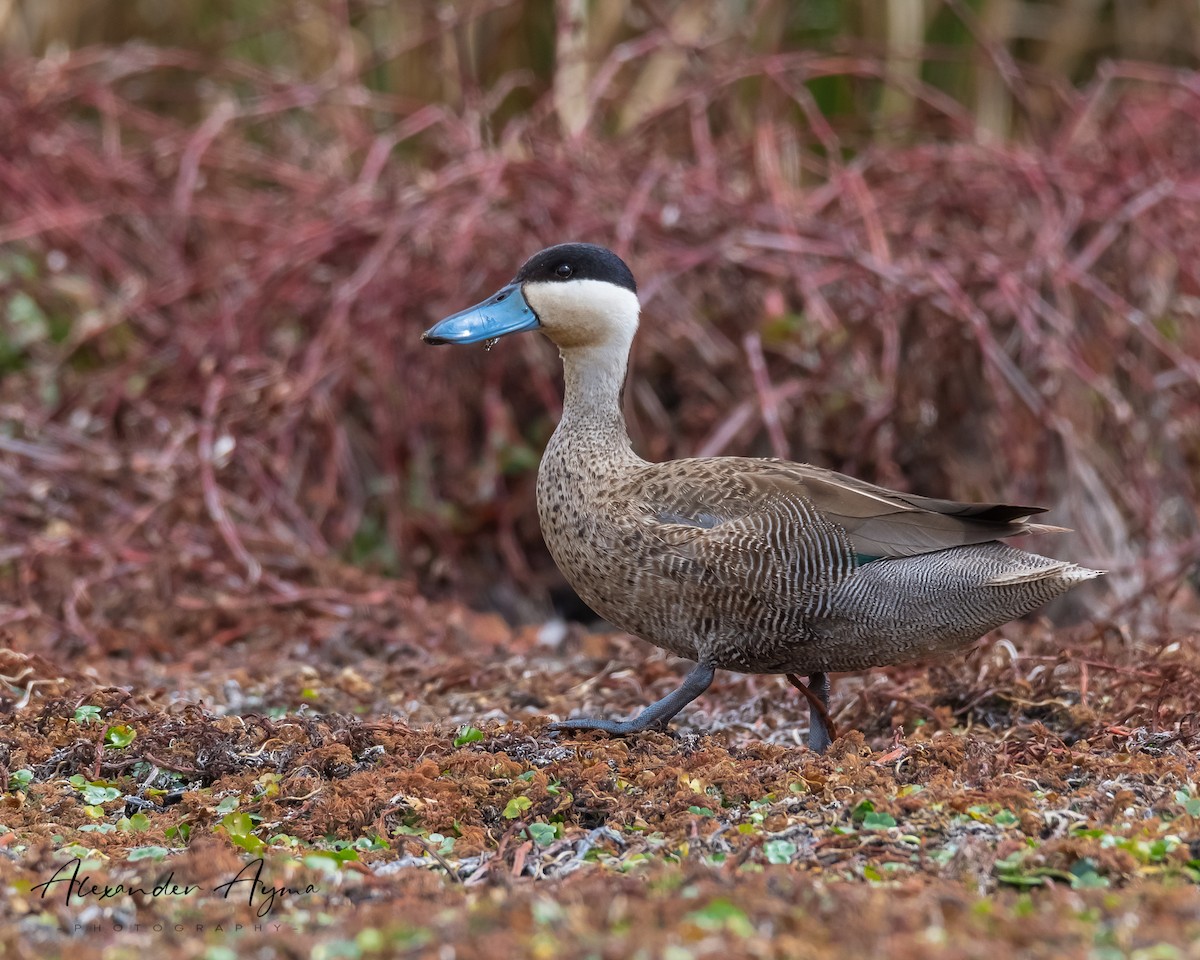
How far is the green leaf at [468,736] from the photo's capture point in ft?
12.5

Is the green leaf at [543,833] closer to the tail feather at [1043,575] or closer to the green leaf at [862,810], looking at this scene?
the green leaf at [862,810]

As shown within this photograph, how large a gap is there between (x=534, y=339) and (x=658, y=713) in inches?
112

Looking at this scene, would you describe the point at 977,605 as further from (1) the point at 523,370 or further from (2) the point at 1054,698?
(1) the point at 523,370

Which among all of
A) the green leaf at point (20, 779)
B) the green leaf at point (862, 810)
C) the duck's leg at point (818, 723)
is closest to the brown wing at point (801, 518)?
the duck's leg at point (818, 723)

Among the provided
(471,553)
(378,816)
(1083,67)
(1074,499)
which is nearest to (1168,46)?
(1083,67)

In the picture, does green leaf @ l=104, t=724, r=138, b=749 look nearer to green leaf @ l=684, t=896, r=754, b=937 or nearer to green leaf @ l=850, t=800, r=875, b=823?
green leaf @ l=850, t=800, r=875, b=823

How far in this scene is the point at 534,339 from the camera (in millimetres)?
6477

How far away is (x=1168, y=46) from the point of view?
10.3 meters

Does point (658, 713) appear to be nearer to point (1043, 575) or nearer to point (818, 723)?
point (818, 723)

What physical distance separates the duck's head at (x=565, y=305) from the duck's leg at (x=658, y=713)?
39.3 inches

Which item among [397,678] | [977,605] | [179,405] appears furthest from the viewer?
[179,405]

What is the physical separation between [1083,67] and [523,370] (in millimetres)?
6141

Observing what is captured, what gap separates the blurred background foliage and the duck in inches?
71.5

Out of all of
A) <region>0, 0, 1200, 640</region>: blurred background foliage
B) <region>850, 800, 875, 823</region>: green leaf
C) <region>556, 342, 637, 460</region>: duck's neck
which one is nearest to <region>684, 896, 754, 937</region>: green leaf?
<region>850, 800, 875, 823</region>: green leaf
